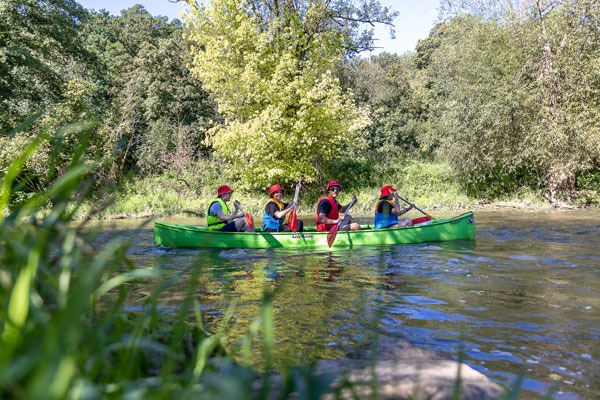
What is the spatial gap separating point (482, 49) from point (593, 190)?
646 cm

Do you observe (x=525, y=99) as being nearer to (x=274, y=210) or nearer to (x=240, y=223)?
(x=274, y=210)

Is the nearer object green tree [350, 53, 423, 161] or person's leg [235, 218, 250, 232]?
person's leg [235, 218, 250, 232]

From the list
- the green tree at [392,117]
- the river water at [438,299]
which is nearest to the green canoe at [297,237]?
the river water at [438,299]

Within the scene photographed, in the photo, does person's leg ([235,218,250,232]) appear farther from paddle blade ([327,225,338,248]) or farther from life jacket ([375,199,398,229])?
life jacket ([375,199,398,229])

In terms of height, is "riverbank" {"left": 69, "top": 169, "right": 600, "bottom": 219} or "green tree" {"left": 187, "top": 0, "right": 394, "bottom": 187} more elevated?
"green tree" {"left": 187, "top": 0, "right": 394, "bottom": 187}

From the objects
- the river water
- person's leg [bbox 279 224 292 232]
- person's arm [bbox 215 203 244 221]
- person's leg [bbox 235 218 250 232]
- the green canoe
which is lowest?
the river water

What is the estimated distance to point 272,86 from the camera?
57.8 feet

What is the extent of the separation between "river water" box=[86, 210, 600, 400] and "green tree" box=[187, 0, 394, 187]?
27.0 ft

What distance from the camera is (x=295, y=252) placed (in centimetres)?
970

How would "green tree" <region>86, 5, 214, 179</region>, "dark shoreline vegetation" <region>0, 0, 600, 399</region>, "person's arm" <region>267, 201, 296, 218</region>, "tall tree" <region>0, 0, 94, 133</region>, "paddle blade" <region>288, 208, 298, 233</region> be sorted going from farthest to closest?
1. "green tree" <region>86, 5, 214, 179</region>
2. "dark shoreline vegetation" <region>0, 0, 600, 399</region>
3. "tall tree" <region>0, 0, 94, 133</region>
4. "paddle blade" <region>288, 208, 298, 233</region>
5. "person's arm" <region>267, 201, 296, 218</region>

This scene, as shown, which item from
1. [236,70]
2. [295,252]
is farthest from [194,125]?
[295,252]

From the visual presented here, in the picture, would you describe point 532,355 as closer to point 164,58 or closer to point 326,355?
point 326,355

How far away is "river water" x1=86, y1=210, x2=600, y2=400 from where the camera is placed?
3.64m

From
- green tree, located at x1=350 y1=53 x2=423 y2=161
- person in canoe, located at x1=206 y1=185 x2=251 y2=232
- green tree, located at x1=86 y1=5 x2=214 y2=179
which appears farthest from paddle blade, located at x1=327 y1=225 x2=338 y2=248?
green tree, located at x1=86 y1=5 x2=214 y2=179
